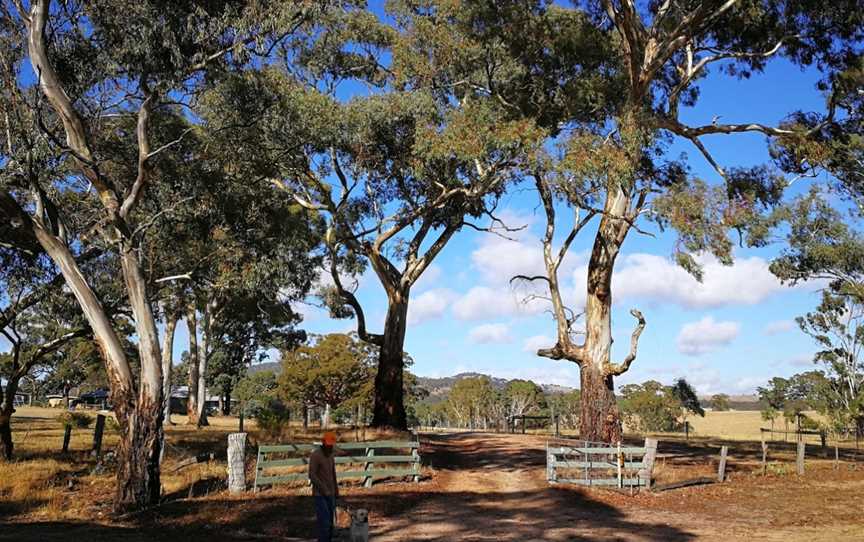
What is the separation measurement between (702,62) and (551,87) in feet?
14.6

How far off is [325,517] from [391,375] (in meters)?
15.2

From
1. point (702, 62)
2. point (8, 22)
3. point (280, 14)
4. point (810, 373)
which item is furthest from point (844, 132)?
point (810, 373)

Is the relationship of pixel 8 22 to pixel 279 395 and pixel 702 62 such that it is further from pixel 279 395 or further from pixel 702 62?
pixel 279 395

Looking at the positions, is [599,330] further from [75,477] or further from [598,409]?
[75,477]

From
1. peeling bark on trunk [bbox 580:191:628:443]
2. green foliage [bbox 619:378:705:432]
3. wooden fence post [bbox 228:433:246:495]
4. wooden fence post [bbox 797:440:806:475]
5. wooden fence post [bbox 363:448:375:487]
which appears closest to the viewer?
wooden fence post [bbox 228:433:246:495]

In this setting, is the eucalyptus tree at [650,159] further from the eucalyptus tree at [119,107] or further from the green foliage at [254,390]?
the green foliage at [254,390]

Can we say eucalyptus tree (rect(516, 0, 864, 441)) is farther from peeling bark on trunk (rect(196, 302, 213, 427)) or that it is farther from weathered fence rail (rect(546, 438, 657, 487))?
peeling bark on trunk (rect(196, 302, 213, 427))

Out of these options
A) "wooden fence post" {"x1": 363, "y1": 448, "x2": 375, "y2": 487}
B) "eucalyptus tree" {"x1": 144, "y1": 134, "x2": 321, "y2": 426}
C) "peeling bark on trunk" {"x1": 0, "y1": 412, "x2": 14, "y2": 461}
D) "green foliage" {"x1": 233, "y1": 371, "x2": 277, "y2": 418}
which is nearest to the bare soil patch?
"wooden fence post" {"x1": 363, "y1": 448, "x2": 375, "y2": 487}

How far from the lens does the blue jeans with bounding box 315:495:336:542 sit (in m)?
9.30

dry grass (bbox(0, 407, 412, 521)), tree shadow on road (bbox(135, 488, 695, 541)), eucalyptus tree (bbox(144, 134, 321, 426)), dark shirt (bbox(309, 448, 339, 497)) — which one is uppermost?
eucalyptus tree (bbox(144, 134, 321, 426))

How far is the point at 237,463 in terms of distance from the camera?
14242 mm

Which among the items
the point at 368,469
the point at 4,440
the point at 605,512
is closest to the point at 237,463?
the point at 368,469

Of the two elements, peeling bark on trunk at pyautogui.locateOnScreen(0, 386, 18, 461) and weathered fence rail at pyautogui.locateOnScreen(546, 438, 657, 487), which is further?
peeling bark on trunk at pyautogui.locateOnScreen(0, 386, 18, 461)

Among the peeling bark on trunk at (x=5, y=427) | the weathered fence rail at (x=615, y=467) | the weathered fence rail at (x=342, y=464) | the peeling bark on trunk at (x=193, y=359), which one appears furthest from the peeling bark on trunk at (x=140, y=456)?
the peeling bark on trunk at (x=193, y=359)
